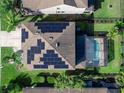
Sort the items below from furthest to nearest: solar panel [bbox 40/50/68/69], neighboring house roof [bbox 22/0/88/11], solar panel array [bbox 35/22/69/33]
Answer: solar panel array [bbox 35/22/69/33]
solar panel [bbox 40/50/68/69]
neighboring house roof [bbox 22/0/88/11]

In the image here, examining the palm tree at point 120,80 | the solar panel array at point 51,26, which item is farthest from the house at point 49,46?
the palm tree at point 120,80

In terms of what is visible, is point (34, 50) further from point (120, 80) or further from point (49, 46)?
point (120, 80)

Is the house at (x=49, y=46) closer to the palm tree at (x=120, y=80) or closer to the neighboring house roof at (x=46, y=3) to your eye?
the neighboring house roof at (x=46, y=3)

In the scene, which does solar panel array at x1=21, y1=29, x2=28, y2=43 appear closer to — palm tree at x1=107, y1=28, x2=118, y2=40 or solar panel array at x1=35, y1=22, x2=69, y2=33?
solar panel array at x1=35, y1=22, x2=69, y2=33

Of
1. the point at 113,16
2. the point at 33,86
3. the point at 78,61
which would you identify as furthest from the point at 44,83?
the point at 113,16

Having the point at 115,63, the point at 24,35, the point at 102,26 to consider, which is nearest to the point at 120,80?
the point at 115,63

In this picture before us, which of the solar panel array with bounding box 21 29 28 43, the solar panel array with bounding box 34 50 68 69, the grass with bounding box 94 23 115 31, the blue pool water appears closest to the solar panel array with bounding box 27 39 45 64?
the solar panel array with bounding box 34 50 68 69

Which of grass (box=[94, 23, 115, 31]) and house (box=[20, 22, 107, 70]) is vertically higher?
grass (box=[94, 23, 115, 31])
